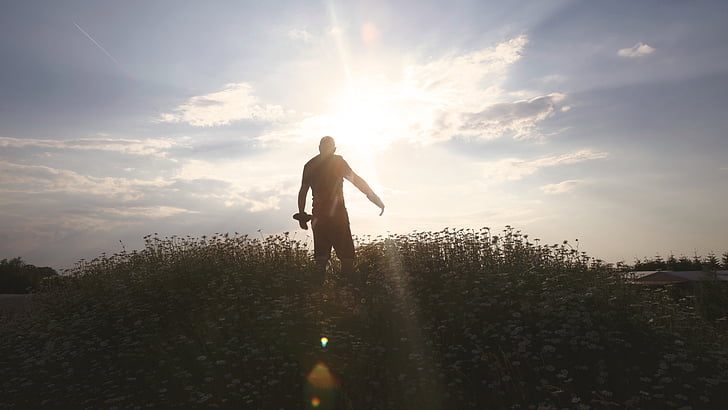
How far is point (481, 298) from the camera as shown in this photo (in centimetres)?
796

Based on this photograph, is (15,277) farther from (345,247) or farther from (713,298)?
(713,298)

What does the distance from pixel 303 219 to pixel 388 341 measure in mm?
3693

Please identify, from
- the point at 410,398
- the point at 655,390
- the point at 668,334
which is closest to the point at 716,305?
the point at 668,334

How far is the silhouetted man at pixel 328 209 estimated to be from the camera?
1034 centimetres

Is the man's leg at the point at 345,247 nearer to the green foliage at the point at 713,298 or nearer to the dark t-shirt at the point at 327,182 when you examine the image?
the dark t-shirt at the point at 327,182

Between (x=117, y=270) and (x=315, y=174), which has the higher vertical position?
(x=315, y=174)

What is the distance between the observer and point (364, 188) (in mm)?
10695

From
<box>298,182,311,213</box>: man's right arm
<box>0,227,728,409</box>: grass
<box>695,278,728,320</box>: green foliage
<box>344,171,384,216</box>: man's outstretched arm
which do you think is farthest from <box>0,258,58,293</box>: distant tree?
<box>695,278,728,320</box>: green foliage

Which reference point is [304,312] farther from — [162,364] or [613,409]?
[613,409]

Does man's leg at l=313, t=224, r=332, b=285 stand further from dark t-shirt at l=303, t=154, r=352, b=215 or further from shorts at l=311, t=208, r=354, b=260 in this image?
dark t-shirt at l=303, t=154, r=352, b=215

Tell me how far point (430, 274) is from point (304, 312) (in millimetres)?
2746

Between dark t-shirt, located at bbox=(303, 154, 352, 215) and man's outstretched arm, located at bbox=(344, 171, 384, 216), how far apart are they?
Answer: 250 millimetres

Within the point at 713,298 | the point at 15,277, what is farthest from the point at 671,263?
the point at 15,277

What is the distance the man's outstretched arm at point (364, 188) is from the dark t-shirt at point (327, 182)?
250mm
